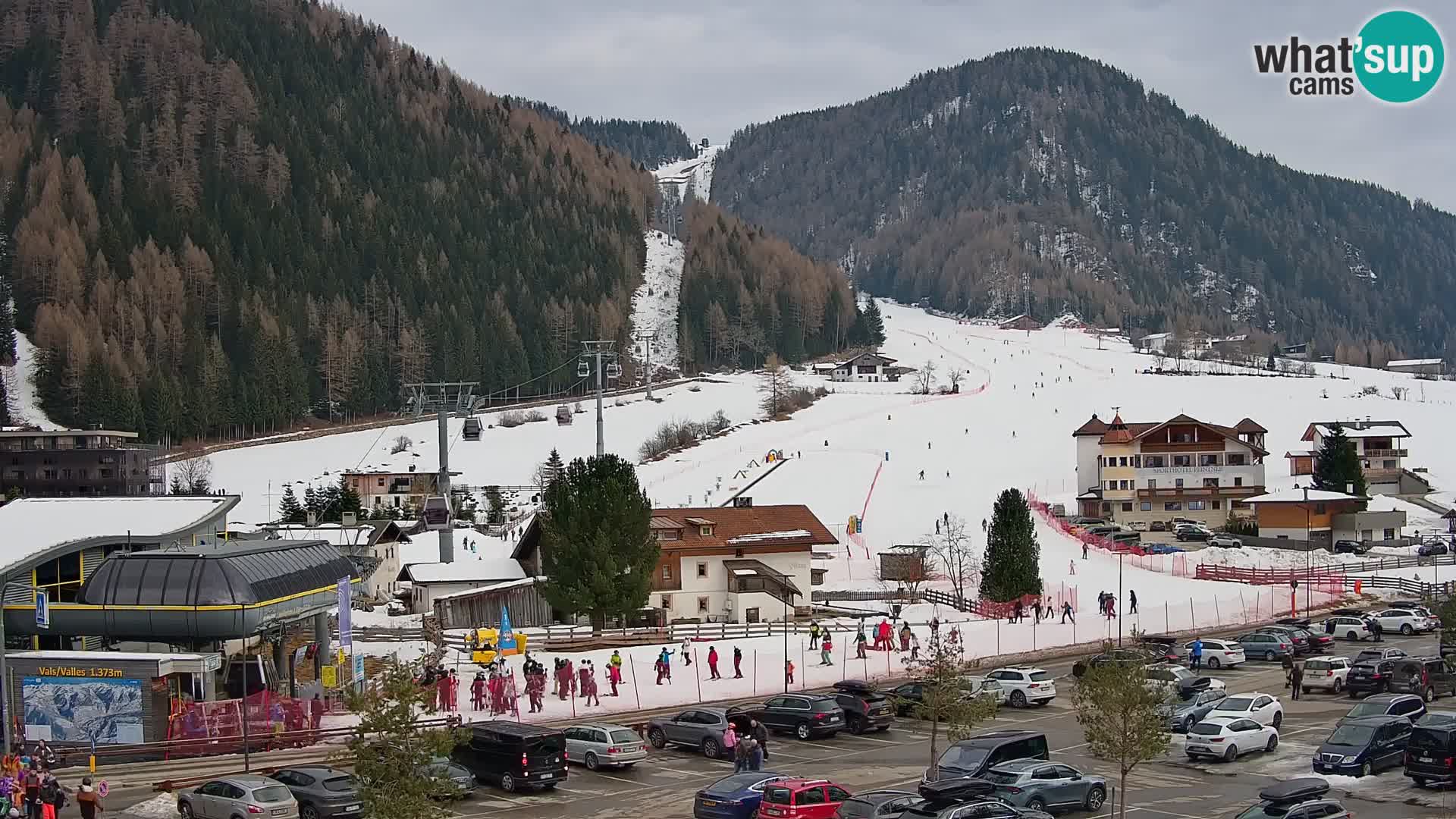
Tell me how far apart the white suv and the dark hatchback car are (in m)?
7.86

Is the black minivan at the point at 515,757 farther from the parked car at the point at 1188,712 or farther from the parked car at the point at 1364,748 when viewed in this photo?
the parked car at the point at 1364,748

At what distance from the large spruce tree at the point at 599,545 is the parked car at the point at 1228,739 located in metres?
21.8

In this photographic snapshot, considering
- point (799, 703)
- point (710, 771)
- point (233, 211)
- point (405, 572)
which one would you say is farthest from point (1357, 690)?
point (233, 211)

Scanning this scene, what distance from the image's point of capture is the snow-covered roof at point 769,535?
5594 cm

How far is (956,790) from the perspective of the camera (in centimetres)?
2436

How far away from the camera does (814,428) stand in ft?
388

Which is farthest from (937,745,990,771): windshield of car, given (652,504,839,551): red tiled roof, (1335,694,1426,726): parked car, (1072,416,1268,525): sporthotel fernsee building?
(1072,416,1268,525): sporthotel fernsee building

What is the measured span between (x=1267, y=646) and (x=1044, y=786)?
21.0 metres

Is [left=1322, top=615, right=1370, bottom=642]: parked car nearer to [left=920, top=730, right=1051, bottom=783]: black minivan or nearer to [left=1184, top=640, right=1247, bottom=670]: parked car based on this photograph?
[left=1184, top=640, right=1247, bottom=670]: parked car

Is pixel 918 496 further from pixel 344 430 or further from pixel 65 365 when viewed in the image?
pixel 65 365

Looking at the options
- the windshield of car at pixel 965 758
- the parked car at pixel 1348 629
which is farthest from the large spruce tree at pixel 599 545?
the windshield of car at pixel 965 758

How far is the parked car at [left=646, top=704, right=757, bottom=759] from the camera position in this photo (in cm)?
3139

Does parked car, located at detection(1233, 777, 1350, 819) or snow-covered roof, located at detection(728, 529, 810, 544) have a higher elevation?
snow-covered roof, located at detection(728, 529, 810, 544)

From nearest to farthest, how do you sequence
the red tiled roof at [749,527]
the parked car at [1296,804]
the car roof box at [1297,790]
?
the parked car at [1296,804] < the car roof box at [1297,790] < the red tiled roof at [749,527]
